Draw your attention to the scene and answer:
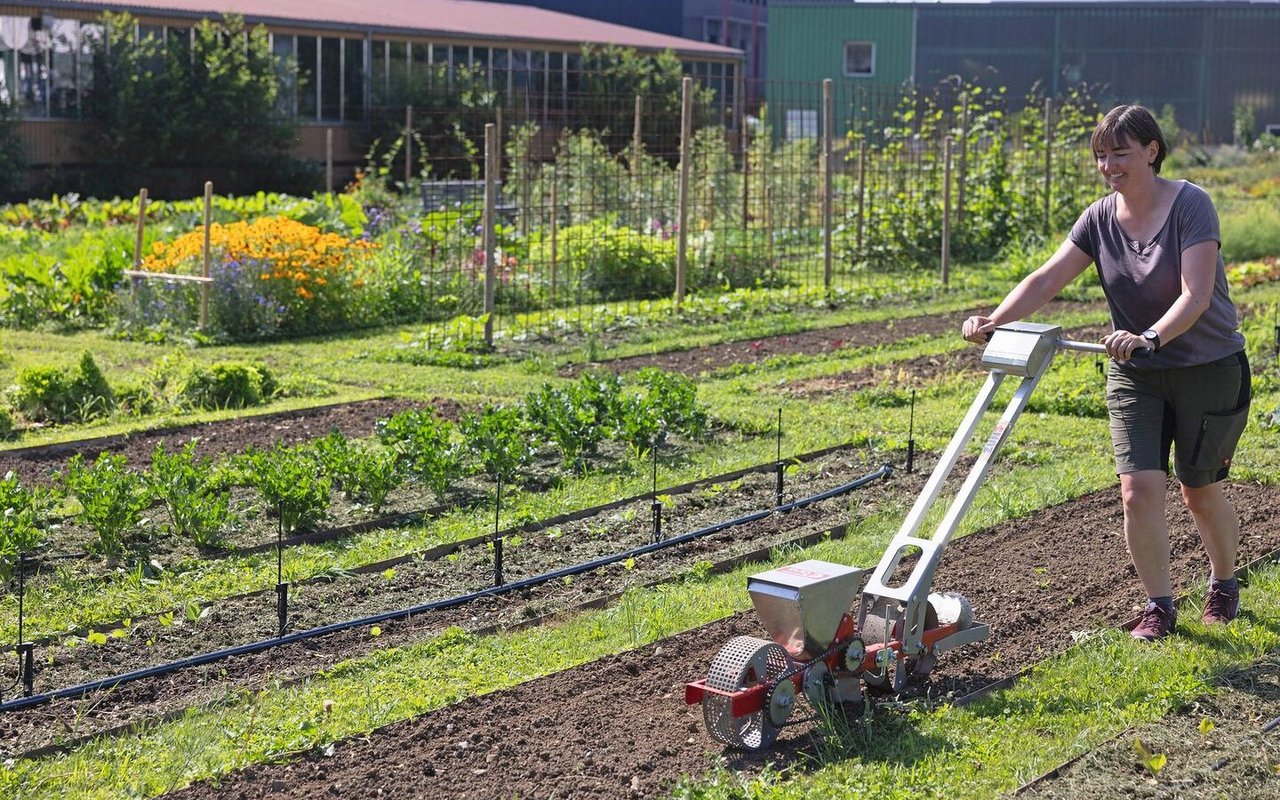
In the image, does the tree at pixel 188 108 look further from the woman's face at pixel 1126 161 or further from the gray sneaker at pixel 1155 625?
the gray sneaker at pixel 1155 625

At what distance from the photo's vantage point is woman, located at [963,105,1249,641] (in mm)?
4871

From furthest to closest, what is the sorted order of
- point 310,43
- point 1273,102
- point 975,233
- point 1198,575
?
point 1273,102
point 310,43
point 975,233
point 1198,575

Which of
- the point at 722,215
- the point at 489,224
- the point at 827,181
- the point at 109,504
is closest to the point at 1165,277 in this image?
the point at 109,504

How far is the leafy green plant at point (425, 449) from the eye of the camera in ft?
24.0

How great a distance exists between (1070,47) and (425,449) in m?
48.8

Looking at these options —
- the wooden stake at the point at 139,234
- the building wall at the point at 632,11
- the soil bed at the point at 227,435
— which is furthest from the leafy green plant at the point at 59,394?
the building wall at the point at 632,11

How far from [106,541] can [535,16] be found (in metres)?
36.0

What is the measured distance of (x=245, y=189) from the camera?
28.2 m

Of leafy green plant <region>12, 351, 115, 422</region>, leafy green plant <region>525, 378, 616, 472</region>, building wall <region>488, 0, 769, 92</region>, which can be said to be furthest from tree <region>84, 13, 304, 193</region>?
leafy green plant <region>525, 378, 616, 472</region>

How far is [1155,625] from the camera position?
521cm

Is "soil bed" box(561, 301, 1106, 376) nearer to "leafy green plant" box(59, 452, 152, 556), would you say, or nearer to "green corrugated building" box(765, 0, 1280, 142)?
"leafy green plant" box(59, 452, 152, 556)

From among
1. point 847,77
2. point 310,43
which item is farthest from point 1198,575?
point 847,77

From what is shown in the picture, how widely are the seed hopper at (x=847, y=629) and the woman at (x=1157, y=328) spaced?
0.87ft

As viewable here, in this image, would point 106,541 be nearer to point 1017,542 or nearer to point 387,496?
point 387,496
